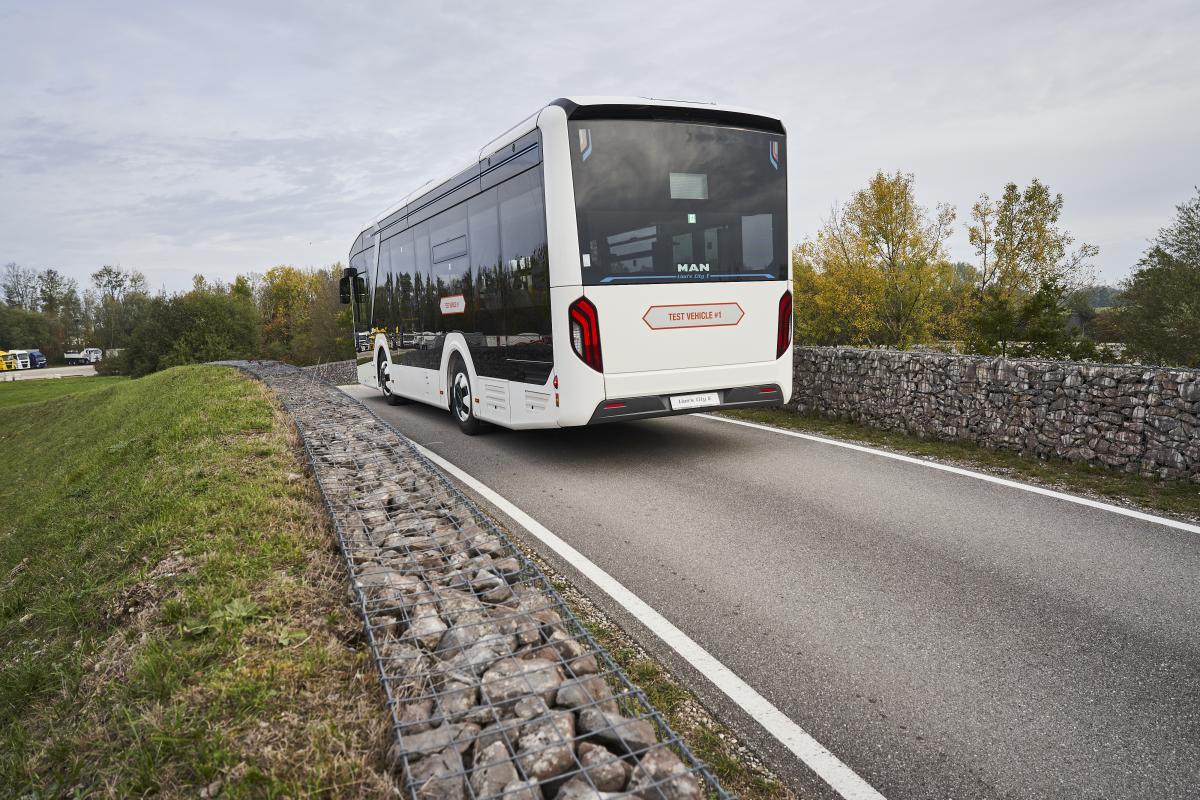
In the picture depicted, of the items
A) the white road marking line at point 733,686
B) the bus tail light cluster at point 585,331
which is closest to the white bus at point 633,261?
the bus tail light cluster at point 585,331

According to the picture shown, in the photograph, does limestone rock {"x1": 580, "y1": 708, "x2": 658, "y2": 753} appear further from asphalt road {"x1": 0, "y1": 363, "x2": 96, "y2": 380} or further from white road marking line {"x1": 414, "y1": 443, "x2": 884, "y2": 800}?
asphalt road {"x1": 0, "y1": 363, "x2": 96, "y2": 380}

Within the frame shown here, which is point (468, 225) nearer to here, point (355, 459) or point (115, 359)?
point (355, 459)

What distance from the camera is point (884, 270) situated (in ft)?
134

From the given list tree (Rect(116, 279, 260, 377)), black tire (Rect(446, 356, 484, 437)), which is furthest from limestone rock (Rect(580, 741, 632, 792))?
tree (Rect(116, 279, 260, 377))

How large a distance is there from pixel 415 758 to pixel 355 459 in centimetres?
464

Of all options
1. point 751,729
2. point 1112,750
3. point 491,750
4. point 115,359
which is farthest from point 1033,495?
point 115,359

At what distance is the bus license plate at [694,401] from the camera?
23.9 ft

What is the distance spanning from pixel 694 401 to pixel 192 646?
5213 millimetres

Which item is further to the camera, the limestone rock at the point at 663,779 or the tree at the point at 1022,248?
the tree at the point at 1022,248

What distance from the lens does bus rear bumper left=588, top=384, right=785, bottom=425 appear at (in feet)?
23.2

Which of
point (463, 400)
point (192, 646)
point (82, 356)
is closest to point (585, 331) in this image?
point (463, 400)

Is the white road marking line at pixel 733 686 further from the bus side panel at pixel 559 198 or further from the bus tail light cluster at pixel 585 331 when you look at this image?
the bus side panel at pixel 559 198

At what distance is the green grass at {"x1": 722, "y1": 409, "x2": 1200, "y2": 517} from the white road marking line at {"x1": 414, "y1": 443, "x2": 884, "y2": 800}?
452 cm

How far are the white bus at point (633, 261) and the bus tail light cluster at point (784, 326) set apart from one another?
0.02 metres
